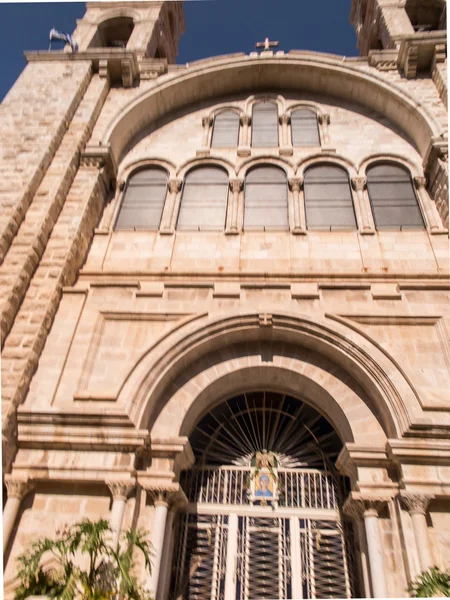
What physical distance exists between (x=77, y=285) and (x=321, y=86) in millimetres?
8878

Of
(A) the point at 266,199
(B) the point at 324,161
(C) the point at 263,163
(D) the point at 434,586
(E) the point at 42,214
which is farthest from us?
(C) the point at 263,163

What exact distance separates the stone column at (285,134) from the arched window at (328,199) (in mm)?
785

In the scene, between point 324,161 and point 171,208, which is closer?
point 171,208

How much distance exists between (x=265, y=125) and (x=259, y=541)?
32.3 feet

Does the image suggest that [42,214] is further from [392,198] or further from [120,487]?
[392,198]

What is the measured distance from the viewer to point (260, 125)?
12383mm

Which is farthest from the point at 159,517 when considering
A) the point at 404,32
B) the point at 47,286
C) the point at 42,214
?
the point at 404,32

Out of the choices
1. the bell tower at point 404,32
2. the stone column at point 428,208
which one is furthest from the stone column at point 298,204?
the bell tower at point 404,32

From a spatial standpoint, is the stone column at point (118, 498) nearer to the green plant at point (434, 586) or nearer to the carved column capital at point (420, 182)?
the green plant at point (434, 586)

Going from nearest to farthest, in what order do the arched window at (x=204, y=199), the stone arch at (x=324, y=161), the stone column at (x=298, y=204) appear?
the stone column at (x=298, y=204)
the arched window at (x=204, y=199)
the stone arch at (x=324, y=161)

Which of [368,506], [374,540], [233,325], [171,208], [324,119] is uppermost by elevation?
[324,119]

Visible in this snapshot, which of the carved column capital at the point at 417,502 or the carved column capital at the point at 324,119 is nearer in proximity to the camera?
the carved column capital at the point at 417,502

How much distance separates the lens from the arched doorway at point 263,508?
6656 millimetres

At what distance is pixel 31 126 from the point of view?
1023 centimetres
